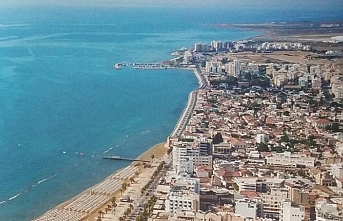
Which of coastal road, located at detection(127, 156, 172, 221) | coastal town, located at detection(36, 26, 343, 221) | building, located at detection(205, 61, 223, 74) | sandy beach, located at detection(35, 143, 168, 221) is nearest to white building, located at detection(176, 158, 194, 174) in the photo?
coastal town, located at detection(36, 26, 343, 221)

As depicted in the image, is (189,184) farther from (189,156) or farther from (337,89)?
(337,89)

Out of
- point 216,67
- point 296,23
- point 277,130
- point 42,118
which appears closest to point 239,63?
point 216,67

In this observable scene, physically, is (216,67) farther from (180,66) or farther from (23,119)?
(23,119)

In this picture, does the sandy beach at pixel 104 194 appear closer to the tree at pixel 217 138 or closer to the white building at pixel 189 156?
the white building at pixel 189 156

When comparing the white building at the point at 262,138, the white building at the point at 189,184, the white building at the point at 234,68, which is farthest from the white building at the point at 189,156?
the white building at the point at 234,68

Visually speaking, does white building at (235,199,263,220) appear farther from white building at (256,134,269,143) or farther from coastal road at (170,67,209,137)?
coastal road at (170,67,209,137)

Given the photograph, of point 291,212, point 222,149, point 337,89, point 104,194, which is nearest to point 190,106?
point 337,89
